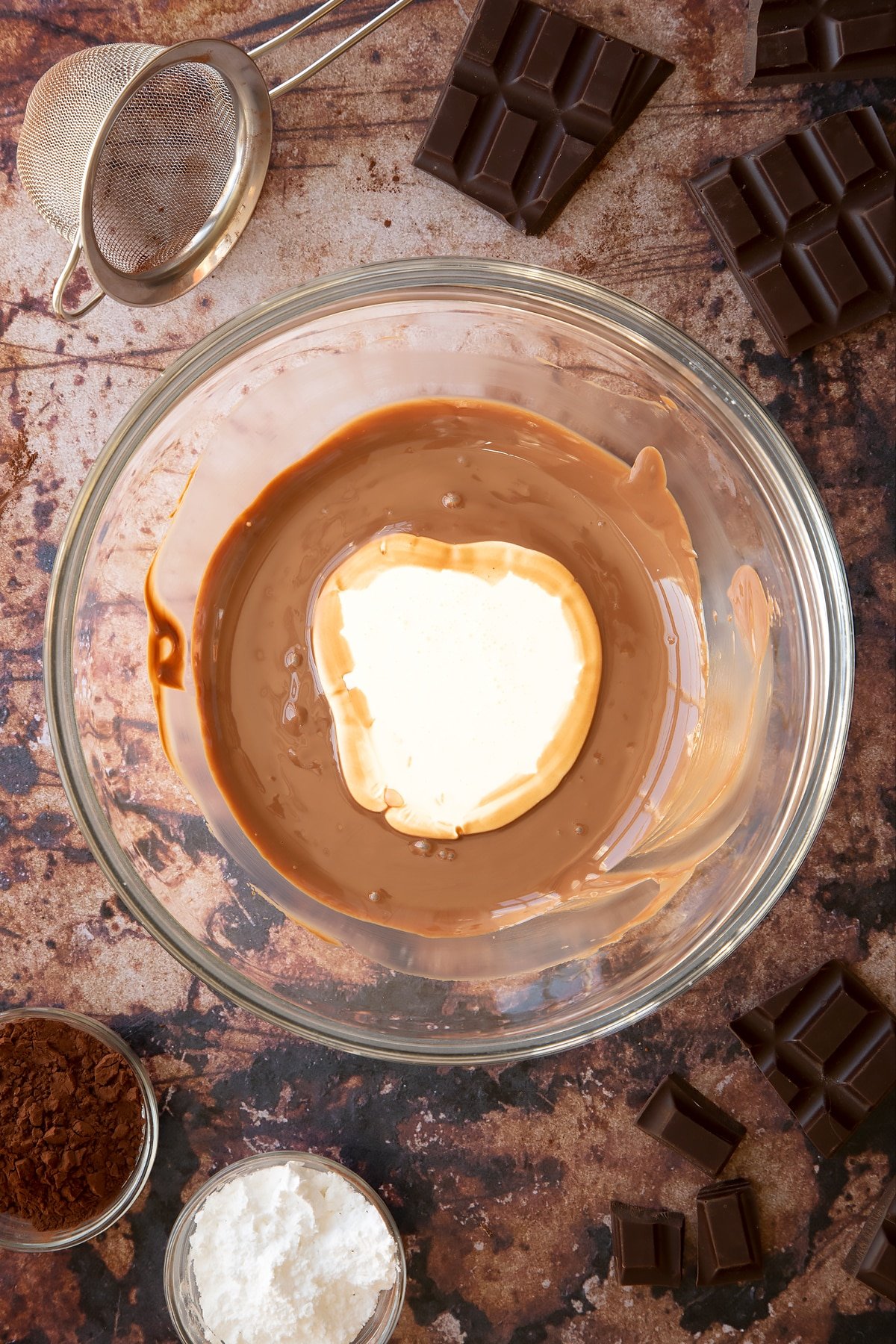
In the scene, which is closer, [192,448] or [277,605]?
[192,448]

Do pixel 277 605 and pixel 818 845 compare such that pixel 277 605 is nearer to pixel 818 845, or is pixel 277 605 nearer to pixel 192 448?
pixel 192 448

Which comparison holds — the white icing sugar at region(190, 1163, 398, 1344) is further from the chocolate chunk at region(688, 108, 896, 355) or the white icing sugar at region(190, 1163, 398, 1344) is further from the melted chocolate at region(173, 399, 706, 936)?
the chocolate chunk at region(688, 108, 896, 355)

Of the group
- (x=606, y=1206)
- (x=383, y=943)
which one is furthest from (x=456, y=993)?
(x=606, y=1206)

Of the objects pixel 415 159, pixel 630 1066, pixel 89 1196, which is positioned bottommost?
pixel 89 1196

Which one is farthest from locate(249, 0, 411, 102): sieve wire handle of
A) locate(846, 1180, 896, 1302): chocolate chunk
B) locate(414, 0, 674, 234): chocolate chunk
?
locate(846, 1180, 896, 1302): chocolate chunk

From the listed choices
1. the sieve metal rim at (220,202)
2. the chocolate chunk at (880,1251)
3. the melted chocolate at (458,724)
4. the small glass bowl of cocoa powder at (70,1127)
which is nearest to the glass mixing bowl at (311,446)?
the melted chocolate at (458,724)

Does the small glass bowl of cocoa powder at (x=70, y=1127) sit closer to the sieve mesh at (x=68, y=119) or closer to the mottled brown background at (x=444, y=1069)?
the mottled brown background at (x=444, y=1069)
